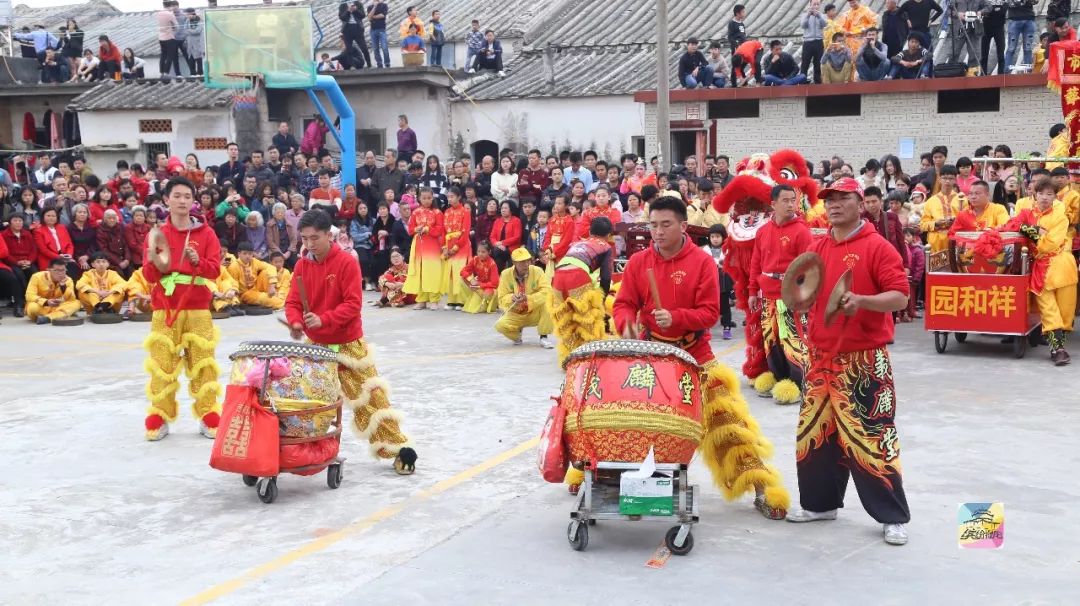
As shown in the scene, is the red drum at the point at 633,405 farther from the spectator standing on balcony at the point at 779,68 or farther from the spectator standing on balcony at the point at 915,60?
the spectator standing on balcony at the point at 779,68

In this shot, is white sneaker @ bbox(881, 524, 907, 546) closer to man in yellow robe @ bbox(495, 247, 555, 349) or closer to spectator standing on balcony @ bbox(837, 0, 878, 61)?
man in yellow robe @ bbox(495, 247, 555, 349)

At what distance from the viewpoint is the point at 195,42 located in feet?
93.3

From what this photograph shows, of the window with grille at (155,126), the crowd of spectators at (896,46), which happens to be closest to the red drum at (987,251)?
the crowd of spectators at (896,46)

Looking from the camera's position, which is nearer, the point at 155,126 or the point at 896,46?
the point at 896,46

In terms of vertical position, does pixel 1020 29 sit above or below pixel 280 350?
above

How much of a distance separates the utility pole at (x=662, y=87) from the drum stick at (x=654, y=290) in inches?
422

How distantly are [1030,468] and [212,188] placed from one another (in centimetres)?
1406

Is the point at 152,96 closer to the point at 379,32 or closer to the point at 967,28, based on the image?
the point at 379,32

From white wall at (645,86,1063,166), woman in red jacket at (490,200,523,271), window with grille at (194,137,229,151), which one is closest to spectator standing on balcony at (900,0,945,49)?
white wall at (645,86,1063,166)

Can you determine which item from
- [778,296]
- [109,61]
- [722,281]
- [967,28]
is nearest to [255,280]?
[722,281]

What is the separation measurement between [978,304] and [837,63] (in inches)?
347

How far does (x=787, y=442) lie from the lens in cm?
850

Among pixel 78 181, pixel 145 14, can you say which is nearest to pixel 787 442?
pixel 78 181

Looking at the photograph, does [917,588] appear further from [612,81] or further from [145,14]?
[145,14]
